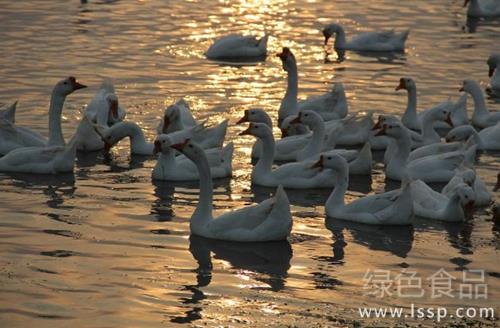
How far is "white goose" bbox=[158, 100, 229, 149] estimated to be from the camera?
1938 centimetres

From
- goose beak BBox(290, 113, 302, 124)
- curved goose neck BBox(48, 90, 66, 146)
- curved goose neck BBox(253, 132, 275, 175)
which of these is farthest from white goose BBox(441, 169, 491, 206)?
curved goose neck BBox(48, 90, 66, 146)

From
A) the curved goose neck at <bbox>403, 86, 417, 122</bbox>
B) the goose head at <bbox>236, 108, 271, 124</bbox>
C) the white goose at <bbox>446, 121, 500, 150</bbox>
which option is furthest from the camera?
the curved goose neck at <bbox>403, 86, 417, 122</bbox>

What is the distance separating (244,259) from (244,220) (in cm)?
60

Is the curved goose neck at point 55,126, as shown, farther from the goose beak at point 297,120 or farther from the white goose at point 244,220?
the white goose at point 244,220

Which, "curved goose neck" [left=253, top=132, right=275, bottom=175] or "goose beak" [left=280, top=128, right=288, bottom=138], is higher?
"curved goose neck" [left=253, top=132, right=275, bottom=175]

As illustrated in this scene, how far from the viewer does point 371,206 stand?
639 inches

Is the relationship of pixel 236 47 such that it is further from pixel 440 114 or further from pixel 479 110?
pixel 440 114

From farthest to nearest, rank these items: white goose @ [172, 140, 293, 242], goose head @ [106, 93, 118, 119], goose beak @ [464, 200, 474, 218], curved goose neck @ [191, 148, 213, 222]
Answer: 1. goose head @ [106, 93, 118, 119]
2. goose beak @ [464, 200, 474, 218]
3. curved goose neck @ [191, 148, 213, 222]
4. white goose @ [172, 140, 293, 242]

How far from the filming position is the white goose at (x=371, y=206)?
16047 mm

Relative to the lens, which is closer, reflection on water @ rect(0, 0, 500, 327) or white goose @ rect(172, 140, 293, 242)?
reflection on water @ rect(0, 0, 500, 327)

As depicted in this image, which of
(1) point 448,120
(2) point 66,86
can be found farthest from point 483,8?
(2) point 66,86

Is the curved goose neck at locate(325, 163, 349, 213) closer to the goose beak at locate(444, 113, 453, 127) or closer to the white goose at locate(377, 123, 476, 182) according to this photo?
the white goose at locate(377, 123, 476, 182)

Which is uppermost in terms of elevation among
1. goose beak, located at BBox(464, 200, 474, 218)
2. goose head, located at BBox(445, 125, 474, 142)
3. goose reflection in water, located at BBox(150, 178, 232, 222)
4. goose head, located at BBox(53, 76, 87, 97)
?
goose head, located at BBox(53, 76, 87, 97)

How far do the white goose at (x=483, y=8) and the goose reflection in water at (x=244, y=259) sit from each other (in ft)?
59.6
